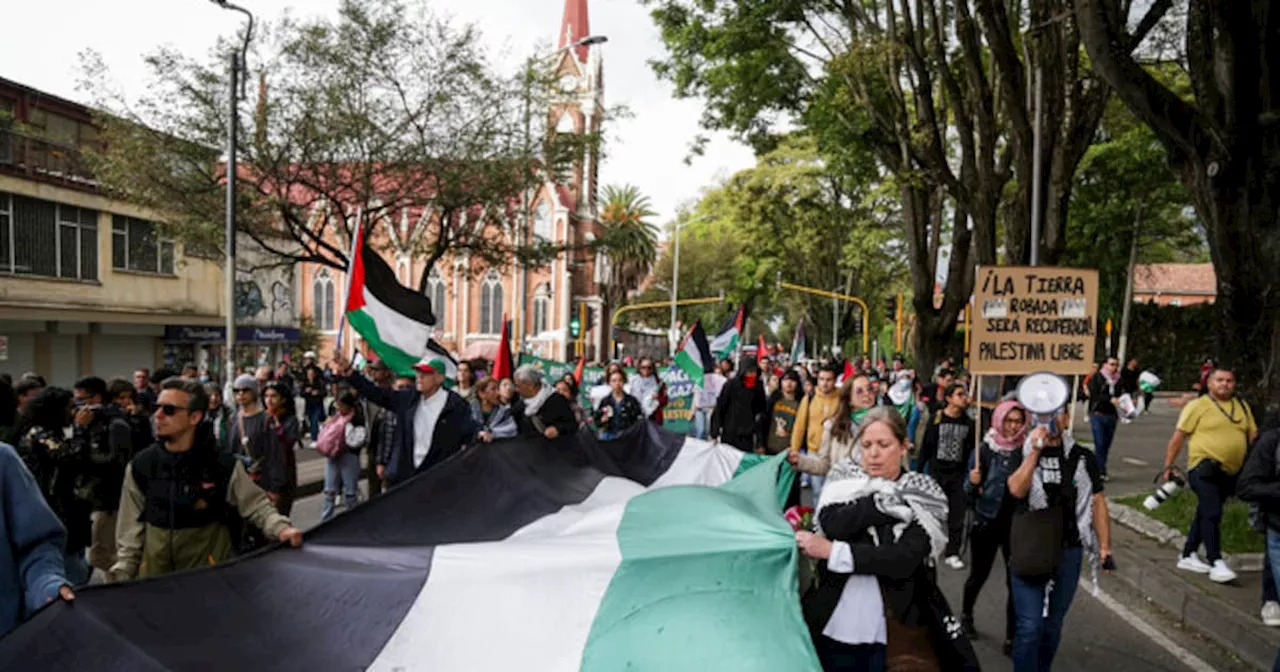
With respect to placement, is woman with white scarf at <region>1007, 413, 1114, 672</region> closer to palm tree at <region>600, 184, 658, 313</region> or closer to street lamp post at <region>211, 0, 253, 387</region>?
street lamp post at <region>211, 0, 253, 387</region>

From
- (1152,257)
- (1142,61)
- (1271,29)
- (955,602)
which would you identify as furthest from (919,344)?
(1152,257)

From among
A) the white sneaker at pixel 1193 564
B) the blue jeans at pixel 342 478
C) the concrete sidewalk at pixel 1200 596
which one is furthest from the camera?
the blue jeans at pixel 342 478

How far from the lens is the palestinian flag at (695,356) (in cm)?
1404

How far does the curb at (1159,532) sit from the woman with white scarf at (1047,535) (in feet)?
11.4

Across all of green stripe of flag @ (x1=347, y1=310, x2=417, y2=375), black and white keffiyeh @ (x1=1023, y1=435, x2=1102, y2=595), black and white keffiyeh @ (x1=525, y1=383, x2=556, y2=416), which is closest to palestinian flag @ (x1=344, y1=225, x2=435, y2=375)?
green stripe of flag @ (x1=347, y1=310, x2=417, y2=375)

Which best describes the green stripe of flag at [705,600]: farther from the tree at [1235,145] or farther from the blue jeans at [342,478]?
the tree at [1235,145]

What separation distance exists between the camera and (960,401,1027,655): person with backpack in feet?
14.1

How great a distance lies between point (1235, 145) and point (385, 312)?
770cm

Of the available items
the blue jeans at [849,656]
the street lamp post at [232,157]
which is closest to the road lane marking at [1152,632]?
the blue jeans at [849,656]

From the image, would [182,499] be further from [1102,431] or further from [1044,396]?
[1102,431]

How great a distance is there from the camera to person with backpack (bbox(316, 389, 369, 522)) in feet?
27.9

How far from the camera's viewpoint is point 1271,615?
5852 millimetres

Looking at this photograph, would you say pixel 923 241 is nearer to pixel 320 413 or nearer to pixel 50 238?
pixel 320 413

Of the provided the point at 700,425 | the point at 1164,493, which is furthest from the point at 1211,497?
the point at 700,425
